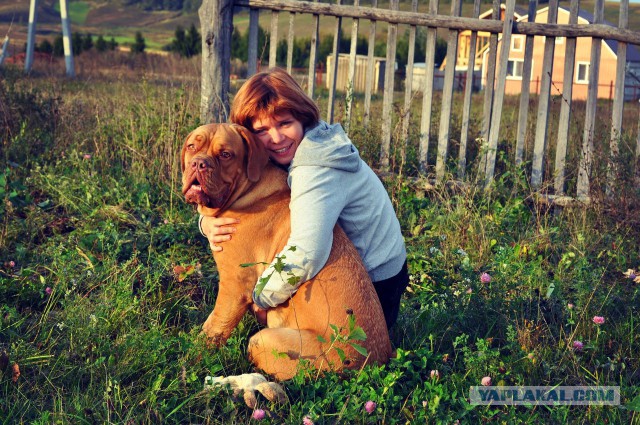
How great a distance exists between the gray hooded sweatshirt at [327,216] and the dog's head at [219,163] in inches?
8.0

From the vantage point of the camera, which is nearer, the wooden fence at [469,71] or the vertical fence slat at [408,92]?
the wooden fence at [469,71]

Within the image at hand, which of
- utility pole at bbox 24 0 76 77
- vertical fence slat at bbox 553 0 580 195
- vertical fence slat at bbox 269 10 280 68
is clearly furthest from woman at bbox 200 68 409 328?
utility pole at bbox 24 0 76 77

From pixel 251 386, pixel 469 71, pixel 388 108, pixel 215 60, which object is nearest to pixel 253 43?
pixel 215 60

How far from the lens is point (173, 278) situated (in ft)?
13.6

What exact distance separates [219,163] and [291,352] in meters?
0.88

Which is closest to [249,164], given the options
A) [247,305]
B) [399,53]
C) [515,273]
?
[247,305]

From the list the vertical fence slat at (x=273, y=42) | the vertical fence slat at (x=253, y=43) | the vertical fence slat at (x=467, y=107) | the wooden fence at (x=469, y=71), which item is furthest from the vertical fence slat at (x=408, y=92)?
the vertical fence slat at (x=253, y=43)

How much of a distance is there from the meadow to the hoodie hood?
0.89 m

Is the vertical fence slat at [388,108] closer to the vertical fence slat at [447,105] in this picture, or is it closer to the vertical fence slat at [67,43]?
the vertical fence slat at [447,105]

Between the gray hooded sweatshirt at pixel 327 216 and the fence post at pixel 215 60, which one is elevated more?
the fence post at pixel 215 60

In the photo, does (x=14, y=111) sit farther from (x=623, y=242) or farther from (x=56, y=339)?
(x=623, y=242)

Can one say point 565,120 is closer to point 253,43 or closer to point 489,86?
point 489,86

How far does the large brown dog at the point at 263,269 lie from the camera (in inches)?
119

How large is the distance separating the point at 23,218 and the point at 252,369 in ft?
9.08
